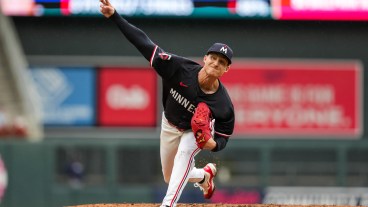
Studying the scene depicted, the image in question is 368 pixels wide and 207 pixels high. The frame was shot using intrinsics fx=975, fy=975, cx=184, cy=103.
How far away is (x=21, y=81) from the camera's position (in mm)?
15648

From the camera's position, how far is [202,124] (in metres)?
6.32

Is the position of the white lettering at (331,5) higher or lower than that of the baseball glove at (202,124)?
higher

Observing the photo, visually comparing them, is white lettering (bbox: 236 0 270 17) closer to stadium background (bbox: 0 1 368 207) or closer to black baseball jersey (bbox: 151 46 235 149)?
stadium background (bbox: 0 1 368 207)

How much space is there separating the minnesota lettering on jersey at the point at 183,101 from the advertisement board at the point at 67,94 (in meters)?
9.81

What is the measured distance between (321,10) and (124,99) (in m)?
3.63

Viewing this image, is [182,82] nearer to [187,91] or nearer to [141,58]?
[187,91]

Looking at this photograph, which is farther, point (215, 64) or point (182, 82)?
point (182, 82)

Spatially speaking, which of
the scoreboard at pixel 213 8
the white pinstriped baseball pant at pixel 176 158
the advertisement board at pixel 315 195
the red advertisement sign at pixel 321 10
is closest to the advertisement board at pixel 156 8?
the scoreboard at pixel 213 8

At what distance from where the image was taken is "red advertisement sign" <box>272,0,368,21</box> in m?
16.2

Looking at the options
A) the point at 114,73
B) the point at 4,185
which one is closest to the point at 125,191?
the point at 4,185

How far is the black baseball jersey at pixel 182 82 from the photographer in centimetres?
650

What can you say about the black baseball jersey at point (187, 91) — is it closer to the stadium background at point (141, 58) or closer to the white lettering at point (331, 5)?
the stadium background at point (141, 58)

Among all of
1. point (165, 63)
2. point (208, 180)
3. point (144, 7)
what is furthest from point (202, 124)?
point (144, 7)

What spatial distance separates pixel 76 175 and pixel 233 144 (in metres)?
2.16
